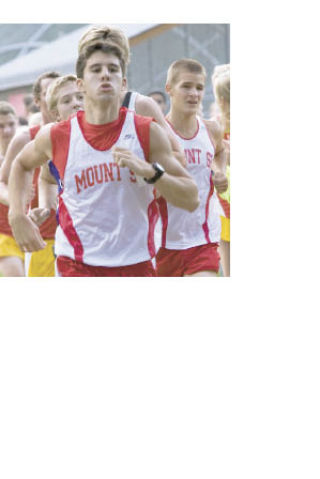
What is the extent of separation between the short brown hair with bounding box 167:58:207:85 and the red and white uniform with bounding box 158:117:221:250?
23 centimetres

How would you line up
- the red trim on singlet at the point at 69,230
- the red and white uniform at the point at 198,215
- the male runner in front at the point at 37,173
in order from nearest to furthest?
the red trim on singlet at the point at 69,230 < the male runner in front at the point at 37,173 < the red and white uniform at the point at 198,215

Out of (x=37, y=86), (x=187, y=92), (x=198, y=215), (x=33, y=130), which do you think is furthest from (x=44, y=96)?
(x=198, y=215)

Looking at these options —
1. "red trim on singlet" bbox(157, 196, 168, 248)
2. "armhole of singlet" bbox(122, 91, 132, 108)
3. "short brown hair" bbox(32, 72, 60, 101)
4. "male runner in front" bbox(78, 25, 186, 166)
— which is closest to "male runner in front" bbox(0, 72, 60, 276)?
"short brown hair" bbox(32, 72, 60, 101)

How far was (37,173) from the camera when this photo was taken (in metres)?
3.49

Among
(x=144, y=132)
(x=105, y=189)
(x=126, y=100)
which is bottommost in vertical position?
(x=105, y=189)

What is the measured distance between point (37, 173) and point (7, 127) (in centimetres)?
35

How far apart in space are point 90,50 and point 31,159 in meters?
0.52

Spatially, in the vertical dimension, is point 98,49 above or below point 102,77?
above

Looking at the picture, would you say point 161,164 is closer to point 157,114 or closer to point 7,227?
point 157,114

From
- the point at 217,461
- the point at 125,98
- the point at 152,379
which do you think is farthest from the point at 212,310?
the point at 125,98

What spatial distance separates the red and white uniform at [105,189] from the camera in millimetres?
3328

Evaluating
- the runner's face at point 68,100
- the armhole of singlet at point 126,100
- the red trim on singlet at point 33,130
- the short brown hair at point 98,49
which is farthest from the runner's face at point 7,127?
the armhole of singlet at point 126,100

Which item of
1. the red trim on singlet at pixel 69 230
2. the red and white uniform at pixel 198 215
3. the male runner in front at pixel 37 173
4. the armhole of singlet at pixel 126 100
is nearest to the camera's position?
the red trim on singlet at pixel 69 230

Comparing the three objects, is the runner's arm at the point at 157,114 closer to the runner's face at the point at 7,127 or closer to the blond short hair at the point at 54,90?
the blond short hair at the point at 54,90
